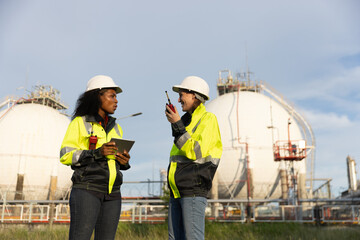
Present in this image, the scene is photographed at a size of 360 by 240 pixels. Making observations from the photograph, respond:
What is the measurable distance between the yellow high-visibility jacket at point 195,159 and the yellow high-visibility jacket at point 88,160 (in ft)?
1.65

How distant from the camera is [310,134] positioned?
23109mm

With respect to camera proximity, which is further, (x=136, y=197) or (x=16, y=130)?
(x=136, y=197)

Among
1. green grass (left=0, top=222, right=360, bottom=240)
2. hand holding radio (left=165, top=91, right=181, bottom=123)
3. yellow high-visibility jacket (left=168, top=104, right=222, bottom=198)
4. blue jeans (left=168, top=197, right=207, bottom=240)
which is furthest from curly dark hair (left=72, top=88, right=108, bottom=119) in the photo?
green grass (left=0, top=222, right=360, bottom=240)

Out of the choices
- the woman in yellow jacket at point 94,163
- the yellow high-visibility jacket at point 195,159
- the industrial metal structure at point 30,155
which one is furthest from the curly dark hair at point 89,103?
the industrial metal structure at point 30,155

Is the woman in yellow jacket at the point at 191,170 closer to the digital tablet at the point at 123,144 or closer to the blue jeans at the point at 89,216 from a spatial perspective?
the digital tablet at the point at 123,144

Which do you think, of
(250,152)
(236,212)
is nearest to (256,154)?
(250,152)

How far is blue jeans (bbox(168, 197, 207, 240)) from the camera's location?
2557 millimetres

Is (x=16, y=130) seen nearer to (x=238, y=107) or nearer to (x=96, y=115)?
(x=238, y=107)

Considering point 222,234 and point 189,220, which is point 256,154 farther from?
point 189,220

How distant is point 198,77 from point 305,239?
556 centimetres

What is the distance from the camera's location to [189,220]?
2562 millimetres

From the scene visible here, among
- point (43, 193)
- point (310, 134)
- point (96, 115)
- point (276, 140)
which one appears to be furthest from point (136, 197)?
point (96, 115)

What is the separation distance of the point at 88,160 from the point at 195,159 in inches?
34.7

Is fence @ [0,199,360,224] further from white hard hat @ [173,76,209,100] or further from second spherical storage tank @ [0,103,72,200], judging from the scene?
white hard hat @ [173,76,209,100]
